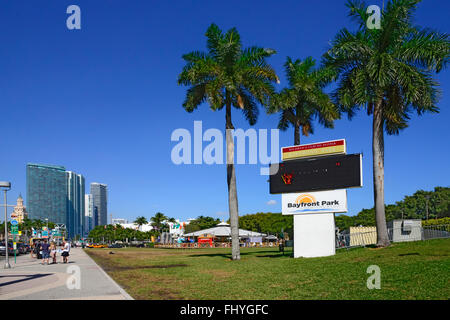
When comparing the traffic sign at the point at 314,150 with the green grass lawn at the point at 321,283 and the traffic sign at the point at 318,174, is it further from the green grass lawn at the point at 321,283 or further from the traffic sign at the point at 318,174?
the green grass lawn at the point at 321,283

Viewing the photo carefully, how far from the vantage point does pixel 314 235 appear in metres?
24.7

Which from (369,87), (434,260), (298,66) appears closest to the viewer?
(434,260)

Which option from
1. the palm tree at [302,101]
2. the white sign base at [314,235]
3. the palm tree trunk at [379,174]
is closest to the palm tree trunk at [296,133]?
the palm tree at [302,101]

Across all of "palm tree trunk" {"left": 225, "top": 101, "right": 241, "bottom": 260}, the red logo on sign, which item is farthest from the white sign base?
"palm tree trunk" {"left": 225, "top": 101, "right": 241, "bottom": 260}

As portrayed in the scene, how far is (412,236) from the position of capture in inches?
1077

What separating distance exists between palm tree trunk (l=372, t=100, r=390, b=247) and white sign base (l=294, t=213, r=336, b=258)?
2600mm

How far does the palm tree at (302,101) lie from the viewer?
103 feet

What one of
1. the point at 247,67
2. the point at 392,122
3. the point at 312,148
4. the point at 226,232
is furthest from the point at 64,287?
the point at 226,232

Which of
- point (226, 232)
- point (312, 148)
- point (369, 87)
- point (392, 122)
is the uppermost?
point (369, 87)

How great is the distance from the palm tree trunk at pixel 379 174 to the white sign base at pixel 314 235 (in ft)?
8.53

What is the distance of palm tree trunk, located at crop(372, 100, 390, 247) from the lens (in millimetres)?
23516

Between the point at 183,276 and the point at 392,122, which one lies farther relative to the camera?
the point at 392,122
